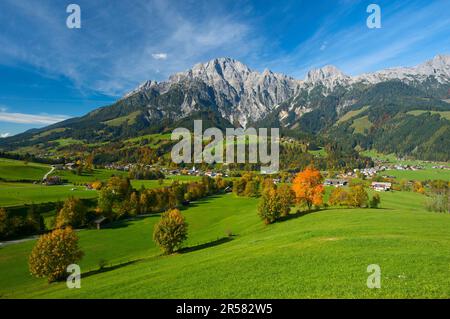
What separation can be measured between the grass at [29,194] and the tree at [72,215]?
87.7 feet

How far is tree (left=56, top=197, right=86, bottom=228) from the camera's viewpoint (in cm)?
9162

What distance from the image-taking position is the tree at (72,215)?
9162 centimetres

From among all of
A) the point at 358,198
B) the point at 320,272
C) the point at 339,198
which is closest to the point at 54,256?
the point at 320,272

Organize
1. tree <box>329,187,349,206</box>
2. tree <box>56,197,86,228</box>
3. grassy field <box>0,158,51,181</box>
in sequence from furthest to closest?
1. grassy field <box>0,158,51,181</box>
2. tree <box>56,197,86,228</box>
3. tree <box>329,187,349,206</box>

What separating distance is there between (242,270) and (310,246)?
10663mm

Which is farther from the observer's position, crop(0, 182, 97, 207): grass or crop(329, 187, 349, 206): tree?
crop(0, 182, 97, 207): grass

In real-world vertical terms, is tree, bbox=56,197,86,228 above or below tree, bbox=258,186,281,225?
below

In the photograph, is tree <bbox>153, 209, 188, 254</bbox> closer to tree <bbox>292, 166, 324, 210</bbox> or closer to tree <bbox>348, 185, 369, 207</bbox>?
tree <bbox>292, 166, 324, 210</bbox>

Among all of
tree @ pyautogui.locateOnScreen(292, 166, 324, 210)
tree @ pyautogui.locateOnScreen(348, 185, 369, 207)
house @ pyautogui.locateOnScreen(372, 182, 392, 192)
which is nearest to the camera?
tree @ pyautogui.locateOnScreen(292, 166, 324, 210)

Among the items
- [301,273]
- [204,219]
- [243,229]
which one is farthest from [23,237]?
[301,273]

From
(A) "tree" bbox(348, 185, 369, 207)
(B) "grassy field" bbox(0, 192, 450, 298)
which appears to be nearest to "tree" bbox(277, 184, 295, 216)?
(A) "tree" bbox(348, 185, 369, 207)

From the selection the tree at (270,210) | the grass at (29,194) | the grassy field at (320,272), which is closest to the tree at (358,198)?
the tree at (270,210)

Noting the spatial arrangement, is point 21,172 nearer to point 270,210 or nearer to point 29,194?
point 29,194

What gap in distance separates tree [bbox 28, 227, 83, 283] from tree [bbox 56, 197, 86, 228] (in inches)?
1904
